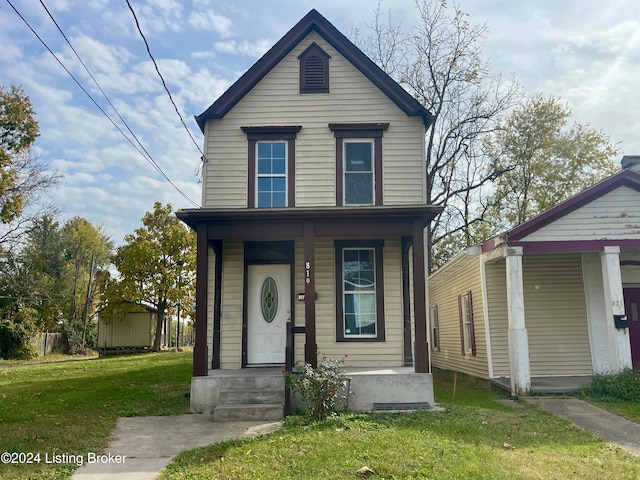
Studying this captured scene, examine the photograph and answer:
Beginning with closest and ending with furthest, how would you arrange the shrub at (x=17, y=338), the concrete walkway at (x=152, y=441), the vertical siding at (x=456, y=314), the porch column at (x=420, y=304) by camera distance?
the concrete walkway at (x=152, y=441)
the porch column at (x=420, y=304)
the vertical siding at (x=456, y=314)
the shrub at (x=17, y=338)

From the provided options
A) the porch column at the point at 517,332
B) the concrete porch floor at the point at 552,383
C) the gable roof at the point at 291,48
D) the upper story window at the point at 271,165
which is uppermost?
the gable roof at the point at 291,48

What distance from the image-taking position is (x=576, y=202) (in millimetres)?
10297

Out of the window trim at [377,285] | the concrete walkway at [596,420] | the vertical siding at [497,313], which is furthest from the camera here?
the vertical siding at [497,313]

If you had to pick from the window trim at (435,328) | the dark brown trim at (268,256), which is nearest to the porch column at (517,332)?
the dark brown trim at (268,256)

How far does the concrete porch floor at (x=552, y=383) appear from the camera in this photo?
9.95 meters

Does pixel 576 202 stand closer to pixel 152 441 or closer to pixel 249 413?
pixel 249 413

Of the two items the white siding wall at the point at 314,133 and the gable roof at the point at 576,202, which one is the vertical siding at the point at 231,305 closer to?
the white siding wall at the point at 314,133

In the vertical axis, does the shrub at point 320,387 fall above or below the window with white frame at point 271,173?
below

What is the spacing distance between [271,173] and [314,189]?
3.19ft

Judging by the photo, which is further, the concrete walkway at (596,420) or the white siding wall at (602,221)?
the white siding wall at (602,221)

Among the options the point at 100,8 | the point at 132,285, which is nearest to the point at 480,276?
the point at 100,8

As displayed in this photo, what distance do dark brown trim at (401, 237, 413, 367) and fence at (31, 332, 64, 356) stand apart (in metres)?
21.4

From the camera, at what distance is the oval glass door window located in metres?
10.6

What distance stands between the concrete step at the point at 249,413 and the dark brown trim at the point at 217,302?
2.25m
